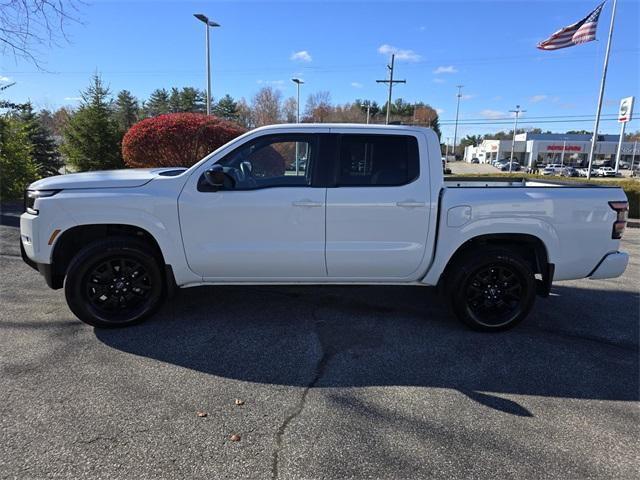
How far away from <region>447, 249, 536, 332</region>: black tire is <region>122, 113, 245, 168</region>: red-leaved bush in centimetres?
1052

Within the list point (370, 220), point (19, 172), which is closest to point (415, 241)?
point (370, 220)

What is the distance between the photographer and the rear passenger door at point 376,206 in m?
4.23

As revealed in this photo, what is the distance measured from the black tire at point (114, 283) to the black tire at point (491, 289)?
9.35 feet

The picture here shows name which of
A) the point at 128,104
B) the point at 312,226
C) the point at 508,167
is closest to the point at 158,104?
the point at 128,104

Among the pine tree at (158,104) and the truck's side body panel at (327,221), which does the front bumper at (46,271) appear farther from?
the pine tree at (158,104)

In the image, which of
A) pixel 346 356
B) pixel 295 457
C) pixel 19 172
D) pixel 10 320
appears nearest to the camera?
pixel 295 457

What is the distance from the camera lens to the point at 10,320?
4.48 m

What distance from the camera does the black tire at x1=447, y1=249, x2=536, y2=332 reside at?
14.3ft

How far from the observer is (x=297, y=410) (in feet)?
10.2

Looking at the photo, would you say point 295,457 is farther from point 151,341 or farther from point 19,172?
point 19,172

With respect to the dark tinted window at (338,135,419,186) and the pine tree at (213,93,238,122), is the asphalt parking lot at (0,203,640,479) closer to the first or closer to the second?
the dark tinted window at (338,135,419,186)

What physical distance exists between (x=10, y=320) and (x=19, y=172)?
8522 mm

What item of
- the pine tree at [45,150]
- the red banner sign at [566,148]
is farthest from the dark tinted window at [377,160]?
the red banner sign at [566,148]

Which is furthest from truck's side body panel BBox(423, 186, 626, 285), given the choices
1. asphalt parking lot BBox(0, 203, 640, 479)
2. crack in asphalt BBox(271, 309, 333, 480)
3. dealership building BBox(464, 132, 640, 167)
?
dealership building BBox(464, 132, 640, 167)
